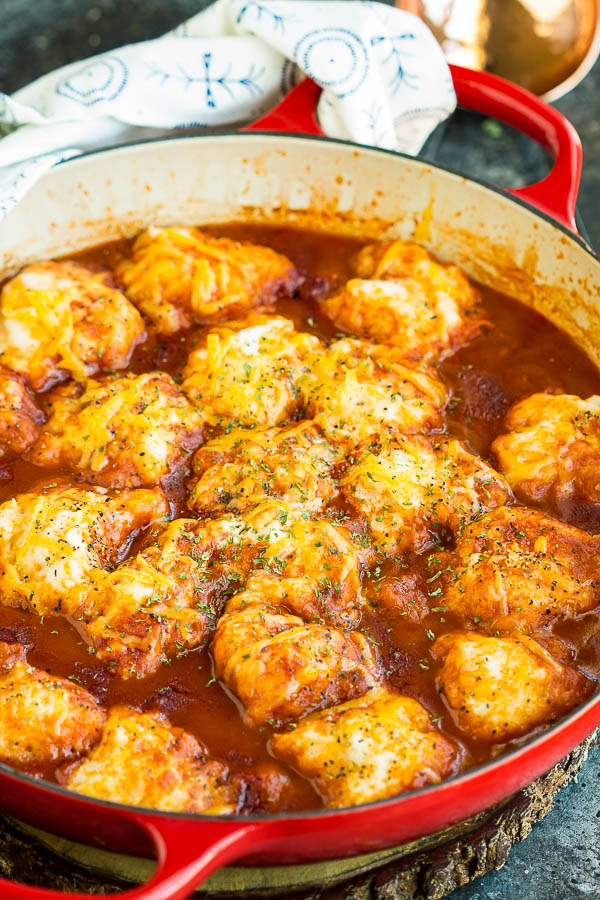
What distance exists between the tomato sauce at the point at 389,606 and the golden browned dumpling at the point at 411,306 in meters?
0.09

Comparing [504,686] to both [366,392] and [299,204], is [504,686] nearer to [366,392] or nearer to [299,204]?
[366,392]

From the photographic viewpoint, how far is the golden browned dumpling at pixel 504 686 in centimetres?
306

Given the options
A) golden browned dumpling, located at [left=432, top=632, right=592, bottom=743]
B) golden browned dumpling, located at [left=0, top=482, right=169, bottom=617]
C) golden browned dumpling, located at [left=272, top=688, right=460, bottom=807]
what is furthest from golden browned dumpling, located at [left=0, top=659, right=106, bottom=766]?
golden browned dumpling, located at [left=432, top=632, right=592, bottom=743]

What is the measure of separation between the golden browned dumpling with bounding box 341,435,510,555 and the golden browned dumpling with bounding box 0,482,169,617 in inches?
30.6

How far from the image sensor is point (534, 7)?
237 inches

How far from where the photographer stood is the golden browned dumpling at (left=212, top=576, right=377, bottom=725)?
10.2ft

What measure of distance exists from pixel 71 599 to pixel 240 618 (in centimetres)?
59

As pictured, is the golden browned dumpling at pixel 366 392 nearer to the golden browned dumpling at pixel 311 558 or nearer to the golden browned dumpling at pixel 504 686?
the golden browned dumpling at pixel 311 558

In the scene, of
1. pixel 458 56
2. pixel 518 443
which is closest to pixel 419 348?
pixel 518 443

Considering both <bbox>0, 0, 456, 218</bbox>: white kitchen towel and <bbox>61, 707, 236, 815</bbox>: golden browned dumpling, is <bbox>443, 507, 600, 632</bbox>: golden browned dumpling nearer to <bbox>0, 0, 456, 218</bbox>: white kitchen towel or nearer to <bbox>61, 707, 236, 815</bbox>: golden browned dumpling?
<bbox>61, 707, 236, 815</bbox>: golden browned dumpling

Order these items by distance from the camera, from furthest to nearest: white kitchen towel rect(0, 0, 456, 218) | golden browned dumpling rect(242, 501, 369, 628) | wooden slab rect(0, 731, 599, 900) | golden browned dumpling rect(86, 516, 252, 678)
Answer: white kitchen towel rect(0, 0, 456, 218)
golden browned dumpling rect(242, 501, 369, 628)
golden browned dumpling rect(86, 516, 252, 678)
wooden slab rect(0, 731, 599, 900)

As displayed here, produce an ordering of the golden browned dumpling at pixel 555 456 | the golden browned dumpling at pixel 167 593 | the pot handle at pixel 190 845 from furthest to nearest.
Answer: the golden browned dumpling at pixel 555 456 < the golden browned dumpling at pixel 167 593 < the pot handle at pixel 190 845

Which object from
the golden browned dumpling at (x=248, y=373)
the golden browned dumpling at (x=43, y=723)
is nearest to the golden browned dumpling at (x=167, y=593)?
the golden browned dumpling at (x=43, y=723)

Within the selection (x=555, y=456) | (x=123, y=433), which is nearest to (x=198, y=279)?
(x=123, y=433)
